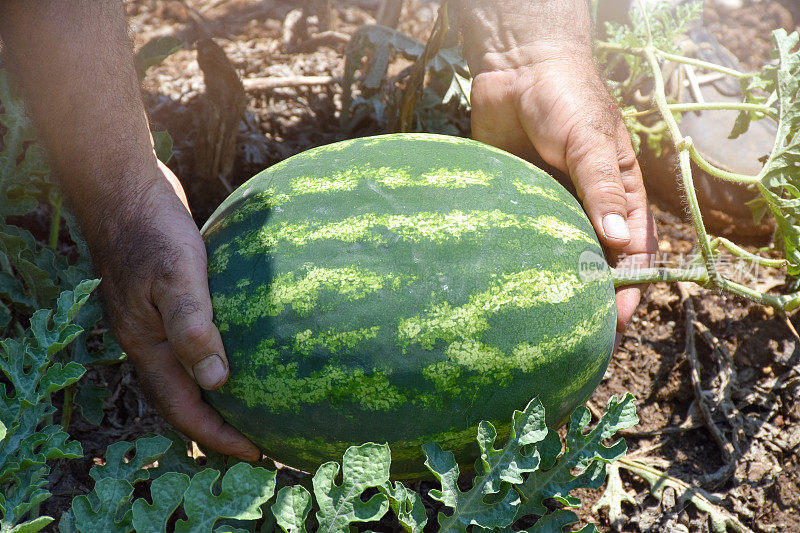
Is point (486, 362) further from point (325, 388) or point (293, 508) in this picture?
point (293, 508)

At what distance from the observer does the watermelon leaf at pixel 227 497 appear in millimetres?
1646

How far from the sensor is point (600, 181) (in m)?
2.31

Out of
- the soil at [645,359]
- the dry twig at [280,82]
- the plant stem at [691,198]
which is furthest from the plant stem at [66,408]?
the plant stem at [691,198]

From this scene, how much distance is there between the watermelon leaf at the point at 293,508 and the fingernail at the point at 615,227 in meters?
1.29

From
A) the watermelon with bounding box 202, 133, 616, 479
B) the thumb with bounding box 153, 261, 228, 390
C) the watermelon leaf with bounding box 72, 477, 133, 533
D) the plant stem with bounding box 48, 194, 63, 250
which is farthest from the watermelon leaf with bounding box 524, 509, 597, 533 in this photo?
the plant stem with bounding box 48, 194, 63, 250

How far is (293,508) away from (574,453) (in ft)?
2.68

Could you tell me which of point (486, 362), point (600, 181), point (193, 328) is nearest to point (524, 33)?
point (600, 181)

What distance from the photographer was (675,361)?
2.83 m

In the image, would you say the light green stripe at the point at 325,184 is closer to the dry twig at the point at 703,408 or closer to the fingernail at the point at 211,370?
the fingernail at the point at 211,370

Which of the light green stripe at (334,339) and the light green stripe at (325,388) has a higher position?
the light green stripe at (334,339)

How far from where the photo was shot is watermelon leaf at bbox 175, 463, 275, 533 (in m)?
1.65

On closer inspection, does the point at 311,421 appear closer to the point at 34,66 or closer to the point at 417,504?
the point at 417,504

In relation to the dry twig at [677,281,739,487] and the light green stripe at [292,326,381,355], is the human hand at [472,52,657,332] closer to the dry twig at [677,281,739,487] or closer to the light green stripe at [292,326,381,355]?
the dry twig at [677,281,739,487]

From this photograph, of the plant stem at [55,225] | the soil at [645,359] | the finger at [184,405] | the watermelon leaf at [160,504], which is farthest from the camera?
the plant stem at [55,225]
